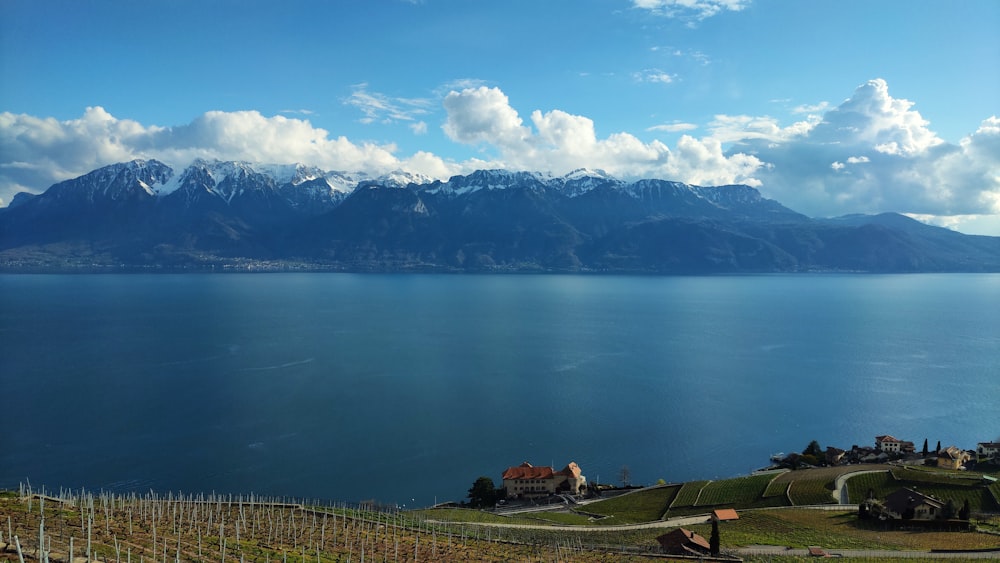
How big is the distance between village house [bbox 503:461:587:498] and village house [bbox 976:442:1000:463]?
47092 millimetres

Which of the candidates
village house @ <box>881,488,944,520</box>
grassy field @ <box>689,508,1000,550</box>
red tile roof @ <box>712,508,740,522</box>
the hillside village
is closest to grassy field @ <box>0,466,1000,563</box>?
grassy field @ <box>689,508,1000,550</box>

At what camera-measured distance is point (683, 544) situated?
39281mm

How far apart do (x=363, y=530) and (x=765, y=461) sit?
61.4 metres

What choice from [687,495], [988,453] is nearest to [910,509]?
[687,495]

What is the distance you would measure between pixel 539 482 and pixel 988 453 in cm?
5632

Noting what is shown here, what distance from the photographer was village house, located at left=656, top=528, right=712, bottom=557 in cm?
3825

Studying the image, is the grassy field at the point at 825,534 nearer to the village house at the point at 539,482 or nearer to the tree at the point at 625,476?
the village house at the point at 539,482

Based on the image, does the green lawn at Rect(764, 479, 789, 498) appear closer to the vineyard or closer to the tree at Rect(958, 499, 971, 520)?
the tree at Rect(958, 499, 971, 520)

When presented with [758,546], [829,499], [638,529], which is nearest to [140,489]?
[638,529]

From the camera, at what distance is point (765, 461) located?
8294 cm

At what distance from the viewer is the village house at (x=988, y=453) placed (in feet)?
233

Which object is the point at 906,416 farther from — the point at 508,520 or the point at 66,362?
the point at 66,362

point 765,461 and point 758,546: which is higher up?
point 758,546

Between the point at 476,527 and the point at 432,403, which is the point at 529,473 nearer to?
the point at 476,527
